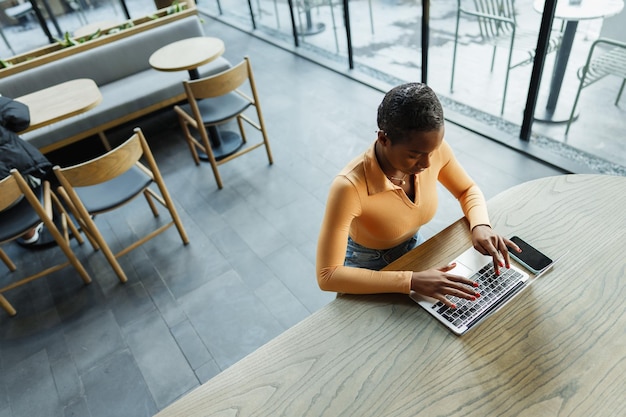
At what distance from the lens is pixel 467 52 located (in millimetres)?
3725

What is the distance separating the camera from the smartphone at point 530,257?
1149mm

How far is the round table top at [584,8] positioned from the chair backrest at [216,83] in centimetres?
187

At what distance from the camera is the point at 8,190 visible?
6.48 ft

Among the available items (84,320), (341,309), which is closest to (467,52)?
(341,309)

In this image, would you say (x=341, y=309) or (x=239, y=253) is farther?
(x=239, y=253)

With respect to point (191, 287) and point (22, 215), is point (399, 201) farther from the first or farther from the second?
point (22, 215)

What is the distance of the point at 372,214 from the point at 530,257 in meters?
0.46

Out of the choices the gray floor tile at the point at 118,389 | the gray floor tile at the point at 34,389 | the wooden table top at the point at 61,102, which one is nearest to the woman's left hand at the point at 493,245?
the gray floor tile at the point at 118,389

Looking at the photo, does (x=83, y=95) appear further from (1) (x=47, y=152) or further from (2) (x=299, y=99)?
(2) (x=299, y=99)

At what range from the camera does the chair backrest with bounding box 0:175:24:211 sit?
6.38 feet

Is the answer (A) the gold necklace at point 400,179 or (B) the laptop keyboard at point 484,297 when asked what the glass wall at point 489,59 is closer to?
(A) the gold necklace at point 400,179

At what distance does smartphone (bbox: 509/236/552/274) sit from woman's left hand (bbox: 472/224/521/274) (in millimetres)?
18

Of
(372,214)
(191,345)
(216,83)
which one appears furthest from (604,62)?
(191,345)

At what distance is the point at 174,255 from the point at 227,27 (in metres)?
4.48
